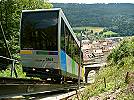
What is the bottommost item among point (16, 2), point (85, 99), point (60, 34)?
point (85, 99)

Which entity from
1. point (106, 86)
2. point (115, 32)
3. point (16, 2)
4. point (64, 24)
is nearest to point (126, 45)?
point (64, 24)

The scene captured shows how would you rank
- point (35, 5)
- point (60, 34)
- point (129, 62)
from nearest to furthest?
point (129, 62), point (60, 34), point (35, 5)

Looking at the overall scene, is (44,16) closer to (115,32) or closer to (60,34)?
(60,34)

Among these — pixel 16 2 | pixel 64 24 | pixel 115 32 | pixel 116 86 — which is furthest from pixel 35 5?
pixel 115 32

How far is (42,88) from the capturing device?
14766mm

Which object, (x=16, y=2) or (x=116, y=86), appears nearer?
(x=116, y=86)

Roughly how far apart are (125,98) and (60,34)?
28.1 feet

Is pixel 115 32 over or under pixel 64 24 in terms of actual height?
over

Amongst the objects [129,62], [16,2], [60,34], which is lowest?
[129,62]

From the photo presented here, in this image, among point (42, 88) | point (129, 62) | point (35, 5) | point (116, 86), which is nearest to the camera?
point (116, 86)

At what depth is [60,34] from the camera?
16.3 meters

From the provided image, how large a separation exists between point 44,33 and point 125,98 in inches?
352

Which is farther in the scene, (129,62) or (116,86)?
(129,62)

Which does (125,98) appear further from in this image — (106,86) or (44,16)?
(44,16)
